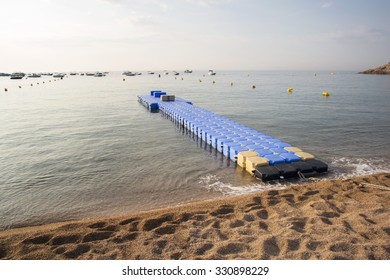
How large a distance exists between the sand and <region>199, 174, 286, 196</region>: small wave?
4.83ft

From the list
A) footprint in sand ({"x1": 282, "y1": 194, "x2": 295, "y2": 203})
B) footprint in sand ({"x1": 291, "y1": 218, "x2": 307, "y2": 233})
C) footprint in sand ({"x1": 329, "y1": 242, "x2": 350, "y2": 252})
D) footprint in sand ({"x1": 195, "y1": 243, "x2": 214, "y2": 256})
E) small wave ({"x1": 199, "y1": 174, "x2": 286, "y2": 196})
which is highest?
footprint in sand ({"x1": 329, "y1": 242, "x2": 350, "y2": 252})

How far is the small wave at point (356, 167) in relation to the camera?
1483cm

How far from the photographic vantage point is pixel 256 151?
52.2 feet

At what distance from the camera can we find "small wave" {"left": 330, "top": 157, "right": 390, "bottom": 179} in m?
14.8

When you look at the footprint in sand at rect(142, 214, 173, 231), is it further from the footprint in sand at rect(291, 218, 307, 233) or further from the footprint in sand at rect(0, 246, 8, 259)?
the footprint in sand at rect(291, 218, 307, 233)

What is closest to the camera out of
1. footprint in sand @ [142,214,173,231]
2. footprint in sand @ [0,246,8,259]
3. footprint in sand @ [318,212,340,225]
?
footprint in sand @ [0,246,8,259]

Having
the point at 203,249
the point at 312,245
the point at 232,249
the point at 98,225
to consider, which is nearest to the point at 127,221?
the point at 98,225

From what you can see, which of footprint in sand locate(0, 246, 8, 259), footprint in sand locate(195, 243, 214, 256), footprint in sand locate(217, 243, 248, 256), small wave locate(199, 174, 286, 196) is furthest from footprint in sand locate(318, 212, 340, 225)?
footprint in sand locate(0, 246, 8, 259)

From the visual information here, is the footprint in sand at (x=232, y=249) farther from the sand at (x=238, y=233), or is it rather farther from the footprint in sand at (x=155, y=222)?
the footprint in sand at (x=155, y=222)

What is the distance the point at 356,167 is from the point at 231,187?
847 cm
